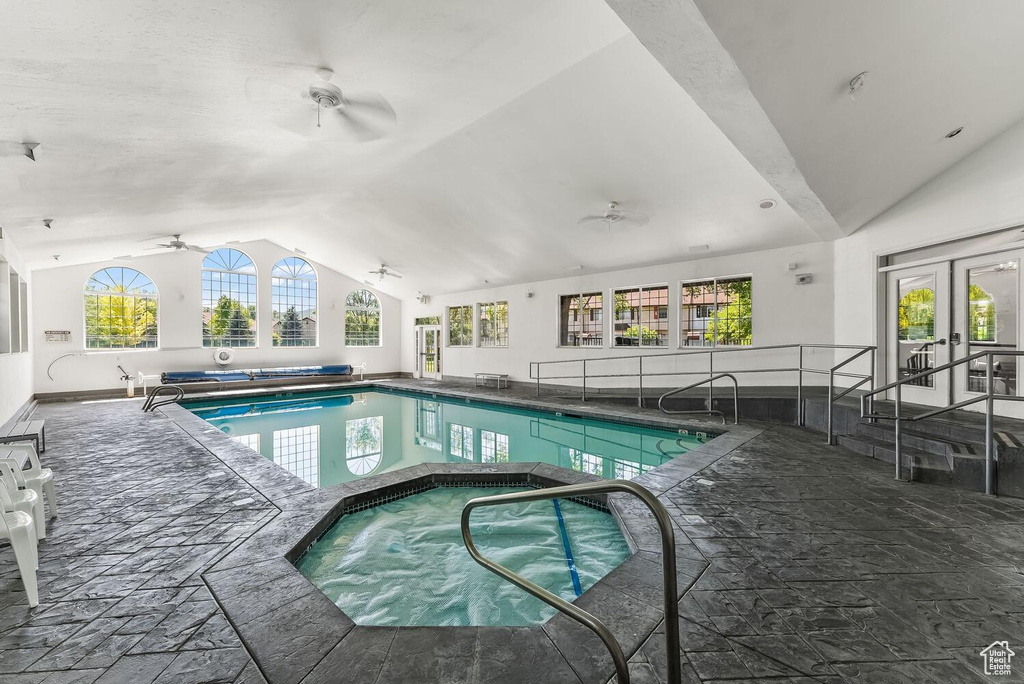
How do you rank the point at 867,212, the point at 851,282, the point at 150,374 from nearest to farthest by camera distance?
the point at 867,212
the point at 851,282
the point at 150,374

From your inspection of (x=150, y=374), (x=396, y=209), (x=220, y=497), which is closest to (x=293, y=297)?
(x=150, y=374)

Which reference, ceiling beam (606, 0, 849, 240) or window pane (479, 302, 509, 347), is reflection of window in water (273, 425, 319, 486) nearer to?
ceiling beam (606, 0, 849, 240)

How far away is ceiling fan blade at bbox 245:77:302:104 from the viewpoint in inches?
129

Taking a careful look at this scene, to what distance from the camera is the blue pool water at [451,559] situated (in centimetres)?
235

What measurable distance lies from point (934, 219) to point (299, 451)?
885 centimetres

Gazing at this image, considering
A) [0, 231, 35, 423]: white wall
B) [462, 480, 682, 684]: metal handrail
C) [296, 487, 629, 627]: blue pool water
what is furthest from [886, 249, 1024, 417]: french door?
[0, 231, 35, 423]: white wall

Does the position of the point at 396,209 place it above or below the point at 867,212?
above

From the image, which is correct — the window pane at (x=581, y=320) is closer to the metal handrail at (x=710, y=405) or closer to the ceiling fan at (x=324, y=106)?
the metal handrail at (x=710, y=405)

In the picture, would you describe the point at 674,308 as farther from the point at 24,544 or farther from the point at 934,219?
the point at 24,544

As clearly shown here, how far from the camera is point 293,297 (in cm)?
1245

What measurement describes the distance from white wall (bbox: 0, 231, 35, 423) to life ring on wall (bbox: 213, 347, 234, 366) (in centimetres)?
322

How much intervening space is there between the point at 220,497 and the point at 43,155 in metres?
3.34

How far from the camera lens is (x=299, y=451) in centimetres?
589

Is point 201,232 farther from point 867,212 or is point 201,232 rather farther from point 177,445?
point 867,212
